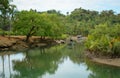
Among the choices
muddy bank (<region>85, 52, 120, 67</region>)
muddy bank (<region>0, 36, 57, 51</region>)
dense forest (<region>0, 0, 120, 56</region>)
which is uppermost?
dense forest (<region>0, 0, 120, 56</region>)

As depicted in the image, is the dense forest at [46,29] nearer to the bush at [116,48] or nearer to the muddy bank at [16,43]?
the bush at [116,48]

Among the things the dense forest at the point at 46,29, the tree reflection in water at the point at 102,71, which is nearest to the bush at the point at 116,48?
the dense forest at the point at 46,29

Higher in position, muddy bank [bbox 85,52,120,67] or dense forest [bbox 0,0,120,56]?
dense forest [bbox 0,0,120,56]

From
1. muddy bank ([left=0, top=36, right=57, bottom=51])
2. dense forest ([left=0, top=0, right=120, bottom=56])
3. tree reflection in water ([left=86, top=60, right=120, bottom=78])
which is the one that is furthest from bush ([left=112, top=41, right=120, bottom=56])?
muddy bank ([left=0, top=36, right=57, bottom=51])

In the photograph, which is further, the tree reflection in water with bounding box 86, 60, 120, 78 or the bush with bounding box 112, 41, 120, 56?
the bush with bounding box 112, 41, 120, 56

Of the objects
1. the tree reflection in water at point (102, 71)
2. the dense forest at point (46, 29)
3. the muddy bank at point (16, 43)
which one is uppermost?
the dense forest at point (46, 29)

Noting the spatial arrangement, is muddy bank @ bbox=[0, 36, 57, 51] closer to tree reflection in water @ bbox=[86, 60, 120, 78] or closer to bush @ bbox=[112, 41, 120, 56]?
tree reflection in water @ bbox=[86, 60, 120, 78]

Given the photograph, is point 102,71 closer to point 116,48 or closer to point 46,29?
point 116,48

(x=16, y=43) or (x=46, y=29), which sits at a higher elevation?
(x=46, y=29)

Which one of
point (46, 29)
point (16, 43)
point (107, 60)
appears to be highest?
point (46, 29)

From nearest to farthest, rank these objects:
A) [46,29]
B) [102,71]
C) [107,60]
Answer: [102,71] < [107,60] < [46,29]

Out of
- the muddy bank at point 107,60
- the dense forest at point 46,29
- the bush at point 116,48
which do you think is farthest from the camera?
the dense forest at point 46,29

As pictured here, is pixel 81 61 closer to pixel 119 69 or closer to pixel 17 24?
pixel 119 69

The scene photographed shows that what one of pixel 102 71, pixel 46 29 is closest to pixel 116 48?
pixel 102 71
